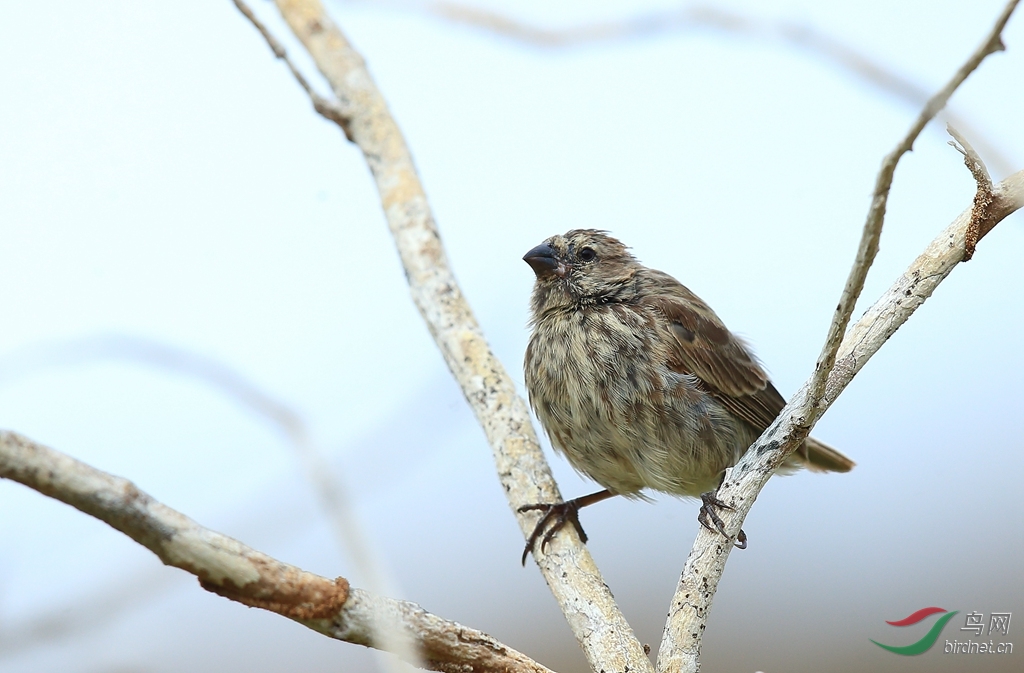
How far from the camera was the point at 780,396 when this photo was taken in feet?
12.3

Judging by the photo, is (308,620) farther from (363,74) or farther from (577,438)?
(363,74)

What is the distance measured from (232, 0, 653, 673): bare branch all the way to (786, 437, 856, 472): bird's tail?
4.02 ft

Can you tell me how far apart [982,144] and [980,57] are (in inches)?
6.7

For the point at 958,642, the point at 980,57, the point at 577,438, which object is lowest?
the point at 958,642

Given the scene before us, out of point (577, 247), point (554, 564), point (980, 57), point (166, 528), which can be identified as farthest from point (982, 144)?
point (577, 247)

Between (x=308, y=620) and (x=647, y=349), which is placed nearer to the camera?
(x=308, y=620)

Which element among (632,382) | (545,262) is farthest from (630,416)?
(545,262)

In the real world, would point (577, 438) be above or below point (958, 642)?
above

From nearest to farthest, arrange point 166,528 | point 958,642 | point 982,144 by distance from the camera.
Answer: point 982,144
point 166,528
point 958,642

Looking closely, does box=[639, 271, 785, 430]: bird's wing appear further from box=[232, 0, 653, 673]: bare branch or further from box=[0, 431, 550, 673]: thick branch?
box=[0, 431, 550, 673]: thick branch

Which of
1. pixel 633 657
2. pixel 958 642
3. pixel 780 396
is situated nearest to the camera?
pixel 633 657

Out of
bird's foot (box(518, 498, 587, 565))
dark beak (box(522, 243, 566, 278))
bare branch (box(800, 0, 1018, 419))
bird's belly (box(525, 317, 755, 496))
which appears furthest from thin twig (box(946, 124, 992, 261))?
dark beak (box(522, 243, 566, 278))

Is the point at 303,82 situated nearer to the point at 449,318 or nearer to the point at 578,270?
the point at 449,318

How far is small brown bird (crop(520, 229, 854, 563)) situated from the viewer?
10.7 feet
